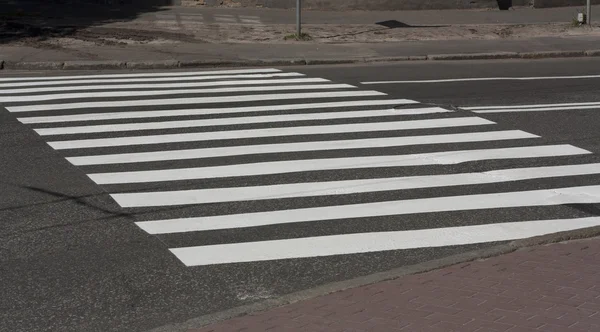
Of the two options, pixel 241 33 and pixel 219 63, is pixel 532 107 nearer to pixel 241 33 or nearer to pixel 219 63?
pixel 219 63

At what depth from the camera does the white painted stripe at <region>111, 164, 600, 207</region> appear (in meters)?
10.5

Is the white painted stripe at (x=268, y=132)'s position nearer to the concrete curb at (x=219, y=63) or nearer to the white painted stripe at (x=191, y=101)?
the white painted stripe at (x=191, y=101)

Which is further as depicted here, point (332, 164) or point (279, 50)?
point (279, 50)

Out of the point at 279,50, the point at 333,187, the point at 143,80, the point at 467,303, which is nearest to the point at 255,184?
the point at 333,187

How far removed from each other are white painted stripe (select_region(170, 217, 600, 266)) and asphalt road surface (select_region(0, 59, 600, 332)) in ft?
0.08

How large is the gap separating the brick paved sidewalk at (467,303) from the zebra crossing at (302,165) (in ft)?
3.99

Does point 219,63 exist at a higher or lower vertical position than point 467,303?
higher

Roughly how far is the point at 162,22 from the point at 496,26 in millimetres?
8519

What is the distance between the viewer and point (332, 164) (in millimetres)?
12039

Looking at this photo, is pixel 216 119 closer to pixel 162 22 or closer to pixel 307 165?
pixel 307 165

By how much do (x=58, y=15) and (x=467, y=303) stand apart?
834 inches

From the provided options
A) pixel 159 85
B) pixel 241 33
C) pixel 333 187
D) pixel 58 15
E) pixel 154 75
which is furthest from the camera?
pixel 58 15

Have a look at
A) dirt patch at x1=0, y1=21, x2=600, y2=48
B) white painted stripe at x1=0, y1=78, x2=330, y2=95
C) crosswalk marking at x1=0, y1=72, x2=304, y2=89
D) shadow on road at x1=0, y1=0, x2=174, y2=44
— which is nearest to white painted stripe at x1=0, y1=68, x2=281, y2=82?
crosswalk marking at x1=0, y1=72, x2=304, y2=89

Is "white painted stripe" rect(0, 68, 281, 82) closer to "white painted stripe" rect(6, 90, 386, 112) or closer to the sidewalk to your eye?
the sidewalk
